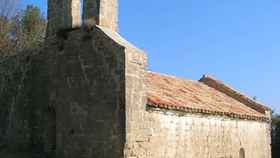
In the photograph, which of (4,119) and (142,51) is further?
(4,119)

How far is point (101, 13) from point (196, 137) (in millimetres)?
4987

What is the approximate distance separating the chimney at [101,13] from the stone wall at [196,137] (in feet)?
8.35

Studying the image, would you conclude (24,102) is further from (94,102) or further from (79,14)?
(79,14)

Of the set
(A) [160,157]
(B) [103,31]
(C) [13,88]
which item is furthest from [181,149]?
(C) [13,88]

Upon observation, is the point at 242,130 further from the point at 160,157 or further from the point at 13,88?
the point at 13,88

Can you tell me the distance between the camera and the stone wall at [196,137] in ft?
38.0

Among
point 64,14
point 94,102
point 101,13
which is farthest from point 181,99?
point 64,14

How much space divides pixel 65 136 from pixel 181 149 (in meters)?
3.37

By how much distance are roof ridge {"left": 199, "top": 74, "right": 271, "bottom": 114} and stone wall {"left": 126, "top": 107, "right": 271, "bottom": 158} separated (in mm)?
1534

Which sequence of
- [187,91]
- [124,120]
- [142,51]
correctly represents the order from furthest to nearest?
[187,91] → [142,51] → [124,120]

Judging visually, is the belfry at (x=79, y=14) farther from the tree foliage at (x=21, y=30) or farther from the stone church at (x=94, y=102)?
the tree foliage at (x=21, y=30)

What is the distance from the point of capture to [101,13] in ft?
37.7

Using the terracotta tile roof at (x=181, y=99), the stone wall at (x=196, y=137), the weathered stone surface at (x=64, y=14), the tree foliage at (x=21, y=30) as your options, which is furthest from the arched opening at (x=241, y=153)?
the tree foliage at (x=21, y=30)

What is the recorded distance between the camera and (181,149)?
1280 cm
